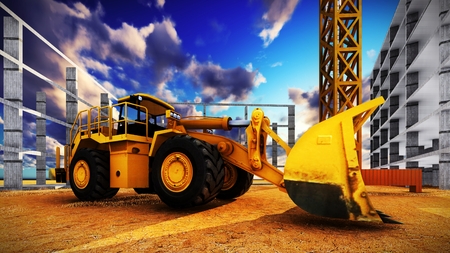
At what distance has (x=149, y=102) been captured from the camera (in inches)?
331

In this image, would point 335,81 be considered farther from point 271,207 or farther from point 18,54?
point 18,54

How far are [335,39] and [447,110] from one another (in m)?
7.43

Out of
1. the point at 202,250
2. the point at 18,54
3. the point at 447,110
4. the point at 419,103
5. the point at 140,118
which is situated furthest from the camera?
the point at 419,103

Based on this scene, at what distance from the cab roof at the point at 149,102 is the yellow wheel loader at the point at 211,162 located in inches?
1.1

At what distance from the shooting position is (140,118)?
8.09 metres

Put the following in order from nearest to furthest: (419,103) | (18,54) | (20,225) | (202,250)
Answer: (202,250), (20,225), (18,54), (419,103)

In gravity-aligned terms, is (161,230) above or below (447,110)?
below

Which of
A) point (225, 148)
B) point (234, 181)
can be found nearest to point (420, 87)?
point (234, 181)

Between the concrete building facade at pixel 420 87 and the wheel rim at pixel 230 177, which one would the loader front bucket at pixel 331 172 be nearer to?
the wheel rim at pixel 230 177

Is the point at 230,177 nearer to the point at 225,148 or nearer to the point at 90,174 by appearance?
the point at 225,148

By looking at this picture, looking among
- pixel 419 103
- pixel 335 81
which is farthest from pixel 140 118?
pixel 419 103

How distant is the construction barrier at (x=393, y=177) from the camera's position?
531 inches

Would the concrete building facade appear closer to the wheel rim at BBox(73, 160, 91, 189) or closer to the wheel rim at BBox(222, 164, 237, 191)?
the wheel rim at BBox(222, 164, 237, 191)

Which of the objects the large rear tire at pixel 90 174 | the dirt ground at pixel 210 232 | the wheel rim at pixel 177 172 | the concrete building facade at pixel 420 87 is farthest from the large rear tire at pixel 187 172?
the concrete building facade at pixel 420 87
